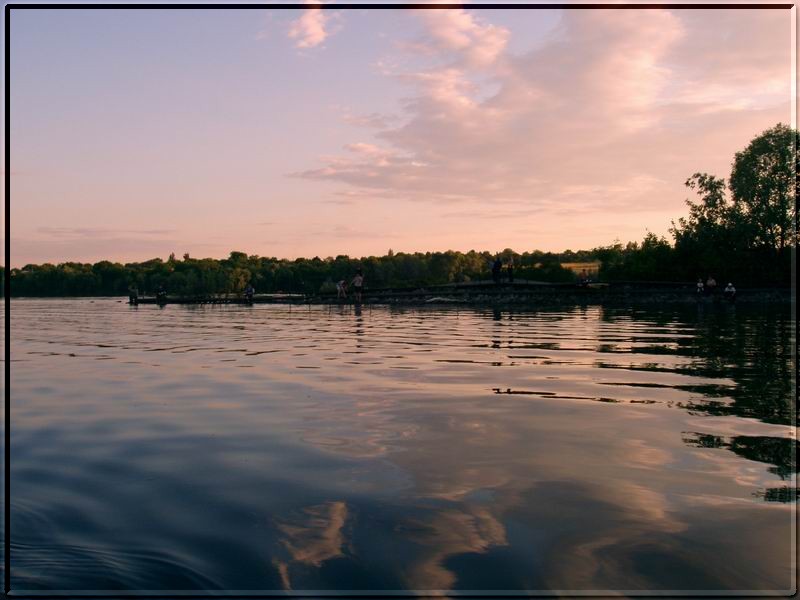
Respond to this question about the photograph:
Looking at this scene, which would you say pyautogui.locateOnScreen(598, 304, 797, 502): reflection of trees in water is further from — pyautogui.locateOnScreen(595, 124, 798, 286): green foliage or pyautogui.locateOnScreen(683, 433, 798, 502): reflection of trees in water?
pyautogui.locateOnScreen(595, 124, 798, 286): green foliage

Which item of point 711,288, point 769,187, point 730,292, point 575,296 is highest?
point 769,187

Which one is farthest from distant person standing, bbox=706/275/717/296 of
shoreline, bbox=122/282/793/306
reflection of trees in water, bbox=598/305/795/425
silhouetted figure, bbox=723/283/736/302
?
reflection of trees in water, bbox=598/305/795/425

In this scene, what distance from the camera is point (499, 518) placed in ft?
15.3

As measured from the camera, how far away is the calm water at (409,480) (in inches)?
154

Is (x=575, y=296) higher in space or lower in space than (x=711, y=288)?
lower

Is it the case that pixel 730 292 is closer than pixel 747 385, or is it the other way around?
pixel 747 385

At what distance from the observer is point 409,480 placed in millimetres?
5609

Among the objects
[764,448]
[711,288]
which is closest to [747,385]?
[764,448]

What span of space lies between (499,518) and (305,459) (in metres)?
2.36

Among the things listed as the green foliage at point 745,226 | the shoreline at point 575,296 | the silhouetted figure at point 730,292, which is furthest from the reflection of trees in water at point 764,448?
the green foliage at point 745,226

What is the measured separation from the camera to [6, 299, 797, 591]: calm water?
3.90 meters

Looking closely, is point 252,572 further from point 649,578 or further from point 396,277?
point 396,277

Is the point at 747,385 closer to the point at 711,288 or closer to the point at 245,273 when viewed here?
the point at 711,288

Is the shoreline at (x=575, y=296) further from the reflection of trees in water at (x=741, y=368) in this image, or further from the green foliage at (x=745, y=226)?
the reflection of trees in water at (x=741, y=368)
